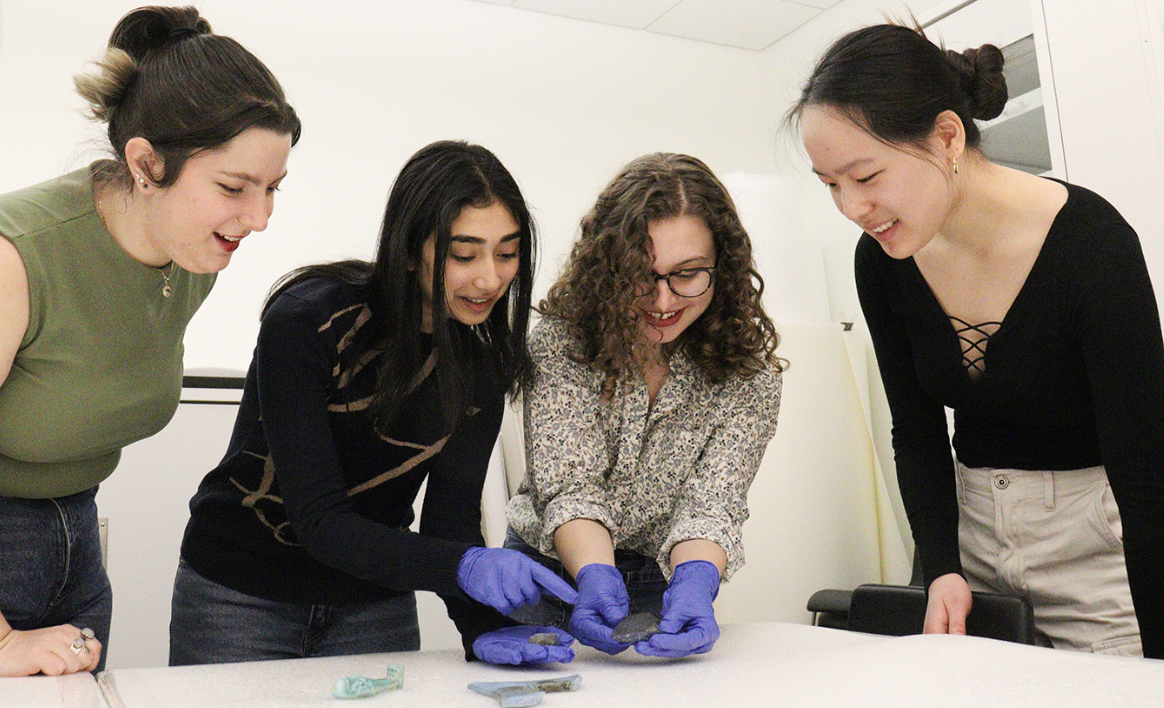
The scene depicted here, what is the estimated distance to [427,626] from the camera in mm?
2221

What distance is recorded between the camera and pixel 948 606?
1132mm

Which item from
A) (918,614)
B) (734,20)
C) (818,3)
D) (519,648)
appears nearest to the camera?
(519,648)

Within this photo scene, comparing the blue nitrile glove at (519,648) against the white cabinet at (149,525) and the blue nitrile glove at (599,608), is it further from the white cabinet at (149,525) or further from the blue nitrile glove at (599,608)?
the white cabinet at (149,525)

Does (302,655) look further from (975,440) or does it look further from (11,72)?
(11,72)

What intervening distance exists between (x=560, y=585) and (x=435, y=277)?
377 millimetres

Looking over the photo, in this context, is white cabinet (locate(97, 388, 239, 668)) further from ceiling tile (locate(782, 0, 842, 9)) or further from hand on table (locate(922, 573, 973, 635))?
ceiling tile (locate(782, 0, 842, 9))

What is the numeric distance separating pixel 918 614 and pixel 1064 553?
224 millimetres

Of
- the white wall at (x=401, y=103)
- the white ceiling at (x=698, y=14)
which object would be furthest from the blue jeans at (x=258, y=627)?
the white ceiling at (x=698, y=14)

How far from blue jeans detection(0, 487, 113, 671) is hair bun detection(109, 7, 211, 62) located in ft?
1.73

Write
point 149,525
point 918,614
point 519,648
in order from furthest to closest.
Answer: point 149,525 → point 918,614 → point 519,648

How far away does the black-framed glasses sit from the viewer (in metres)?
1.22

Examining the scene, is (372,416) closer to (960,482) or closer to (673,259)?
(673,259)

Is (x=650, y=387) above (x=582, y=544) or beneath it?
above

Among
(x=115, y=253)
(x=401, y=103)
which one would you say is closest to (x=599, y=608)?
(x=115, y=253)
